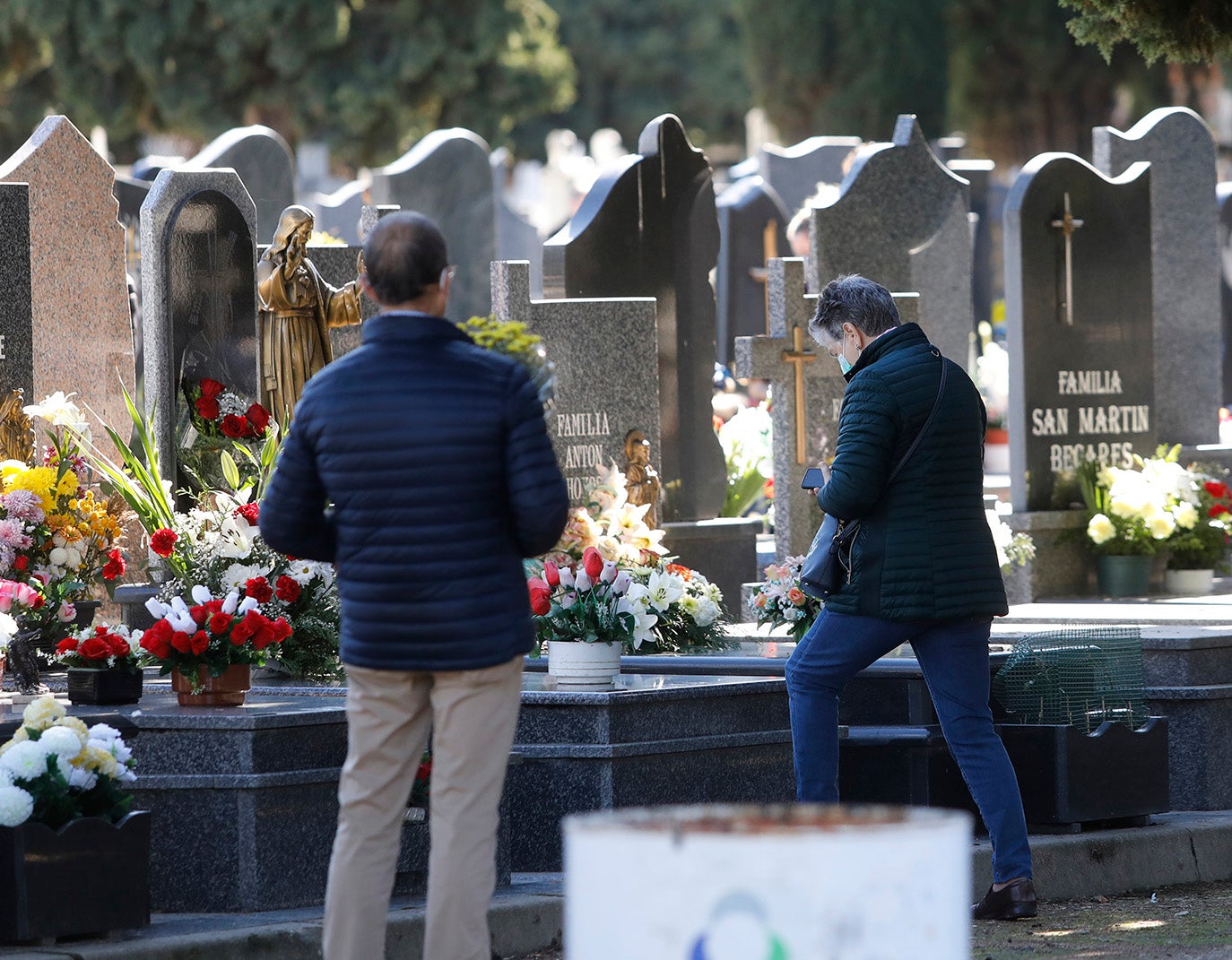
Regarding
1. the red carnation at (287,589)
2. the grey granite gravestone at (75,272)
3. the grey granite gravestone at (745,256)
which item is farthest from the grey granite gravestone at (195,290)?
the grey granite gravestone at (745,256)

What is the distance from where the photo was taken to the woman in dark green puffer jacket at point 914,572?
554 cm

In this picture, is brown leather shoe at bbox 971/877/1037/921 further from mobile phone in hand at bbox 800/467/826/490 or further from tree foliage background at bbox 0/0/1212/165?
tree foliage background at bbox 0/0/1212/165

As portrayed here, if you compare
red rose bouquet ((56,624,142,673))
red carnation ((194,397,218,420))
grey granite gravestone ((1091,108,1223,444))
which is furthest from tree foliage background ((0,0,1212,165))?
red rose bouquet ((56,624,142,673))

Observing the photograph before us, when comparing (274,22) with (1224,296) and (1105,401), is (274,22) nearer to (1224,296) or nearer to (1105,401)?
(1224,296)

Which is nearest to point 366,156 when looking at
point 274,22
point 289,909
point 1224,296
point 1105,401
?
point 274,22

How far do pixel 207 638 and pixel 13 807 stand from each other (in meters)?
1.01

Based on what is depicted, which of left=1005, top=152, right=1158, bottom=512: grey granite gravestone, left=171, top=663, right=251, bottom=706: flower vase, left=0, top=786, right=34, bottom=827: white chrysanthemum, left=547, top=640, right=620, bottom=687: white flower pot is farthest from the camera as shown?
left=1005, top=152, right=1158, bottom=512: grey granite gravestone

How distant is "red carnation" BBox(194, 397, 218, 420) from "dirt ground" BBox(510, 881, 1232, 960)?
3.76 m

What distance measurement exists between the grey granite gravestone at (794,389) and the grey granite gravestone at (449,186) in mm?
6496

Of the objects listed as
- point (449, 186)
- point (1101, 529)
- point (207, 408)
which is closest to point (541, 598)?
point (207, 408)

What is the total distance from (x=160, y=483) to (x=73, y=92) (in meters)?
27.1

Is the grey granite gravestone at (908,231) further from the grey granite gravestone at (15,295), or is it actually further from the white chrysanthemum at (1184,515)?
the grey granite gravestone at (15,295)

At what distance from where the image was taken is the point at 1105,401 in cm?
1154

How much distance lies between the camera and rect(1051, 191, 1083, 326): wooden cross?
1131 centimetres
